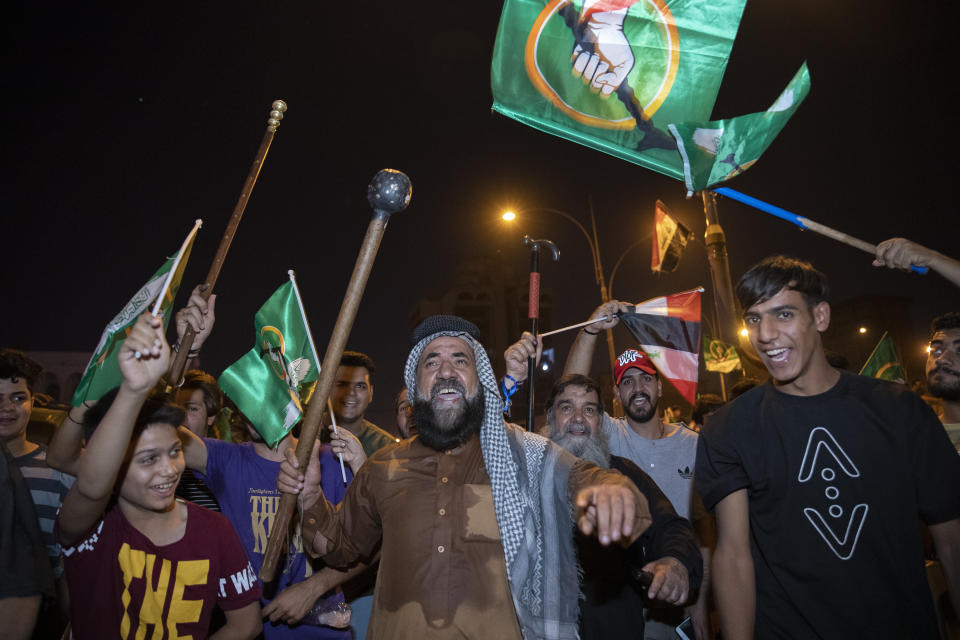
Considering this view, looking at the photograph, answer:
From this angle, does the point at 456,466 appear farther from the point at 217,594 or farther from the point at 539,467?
the point at 217,594

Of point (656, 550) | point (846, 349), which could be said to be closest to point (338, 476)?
point (656, 550)

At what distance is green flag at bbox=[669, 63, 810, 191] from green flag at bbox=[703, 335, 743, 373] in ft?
14.0

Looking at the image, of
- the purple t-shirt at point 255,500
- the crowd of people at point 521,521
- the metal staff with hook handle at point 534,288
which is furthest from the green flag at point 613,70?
the purple t-shirt at point 255,500

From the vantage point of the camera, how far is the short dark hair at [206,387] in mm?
4965

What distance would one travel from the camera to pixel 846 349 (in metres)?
59.4

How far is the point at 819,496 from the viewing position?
233cm

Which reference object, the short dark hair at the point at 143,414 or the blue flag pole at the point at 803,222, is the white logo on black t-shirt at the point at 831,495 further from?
the short dark hair at the point at 143,414

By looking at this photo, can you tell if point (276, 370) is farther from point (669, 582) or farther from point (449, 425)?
point (669, 582)

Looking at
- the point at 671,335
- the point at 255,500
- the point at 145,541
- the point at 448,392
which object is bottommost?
the point at 145,541

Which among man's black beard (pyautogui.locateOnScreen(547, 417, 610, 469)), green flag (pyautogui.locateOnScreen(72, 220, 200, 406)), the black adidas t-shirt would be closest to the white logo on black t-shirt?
the black adidas t-shirt

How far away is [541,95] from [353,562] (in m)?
3.51

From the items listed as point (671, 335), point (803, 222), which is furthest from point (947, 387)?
point (671, 335)

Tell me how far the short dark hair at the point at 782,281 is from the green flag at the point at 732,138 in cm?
125

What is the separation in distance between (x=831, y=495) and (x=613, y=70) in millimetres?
3311
